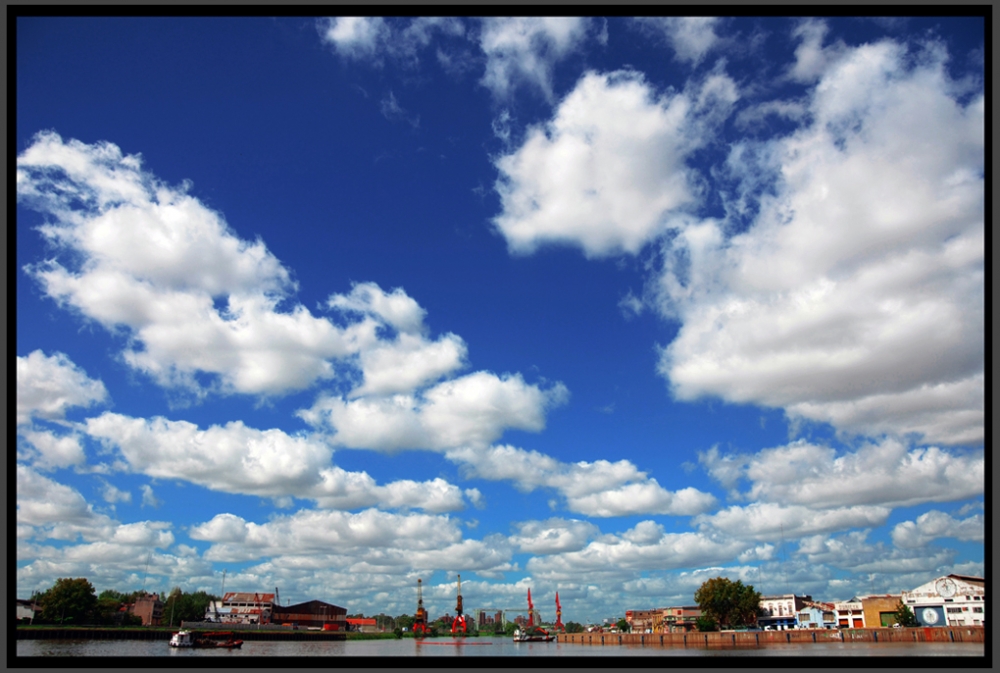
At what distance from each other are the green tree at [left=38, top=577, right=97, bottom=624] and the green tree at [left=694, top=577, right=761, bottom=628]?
9944 cm

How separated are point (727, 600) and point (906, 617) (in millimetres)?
24672

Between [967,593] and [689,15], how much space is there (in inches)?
3763

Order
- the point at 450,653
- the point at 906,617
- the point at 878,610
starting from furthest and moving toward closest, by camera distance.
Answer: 1. the point at 878,610
2. the point at 906,617
3. the point at 450,653

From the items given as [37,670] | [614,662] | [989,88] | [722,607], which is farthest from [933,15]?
[722,607]

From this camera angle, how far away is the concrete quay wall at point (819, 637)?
76438 mm

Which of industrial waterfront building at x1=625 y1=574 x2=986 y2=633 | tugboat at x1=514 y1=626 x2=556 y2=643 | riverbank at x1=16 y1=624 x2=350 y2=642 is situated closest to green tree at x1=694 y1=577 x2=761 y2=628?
industrial waterfront building at x1=625 y1=574 x2=986 y2=633

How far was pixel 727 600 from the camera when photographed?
105000 mm

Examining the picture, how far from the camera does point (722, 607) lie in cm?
10562

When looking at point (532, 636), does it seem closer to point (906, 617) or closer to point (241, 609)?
point (241, 609)

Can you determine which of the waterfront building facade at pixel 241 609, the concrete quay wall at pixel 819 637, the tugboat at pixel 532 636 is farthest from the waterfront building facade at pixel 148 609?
the concrete quay wall at pixel 819 637

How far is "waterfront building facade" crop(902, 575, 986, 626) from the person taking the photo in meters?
84.4

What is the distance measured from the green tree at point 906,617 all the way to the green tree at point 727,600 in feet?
65.5

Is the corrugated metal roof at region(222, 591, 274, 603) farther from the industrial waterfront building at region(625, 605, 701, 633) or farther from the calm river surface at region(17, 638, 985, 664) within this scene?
the industrial waterfront building at region(625, 605, 701, 633)

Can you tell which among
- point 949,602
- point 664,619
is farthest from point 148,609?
point 949,602
